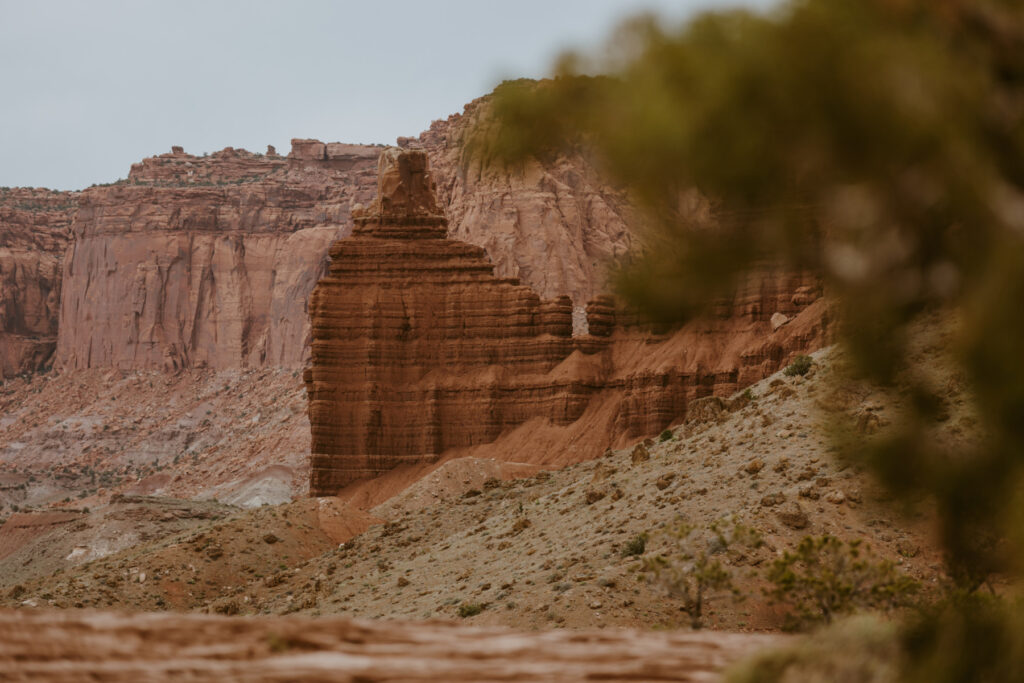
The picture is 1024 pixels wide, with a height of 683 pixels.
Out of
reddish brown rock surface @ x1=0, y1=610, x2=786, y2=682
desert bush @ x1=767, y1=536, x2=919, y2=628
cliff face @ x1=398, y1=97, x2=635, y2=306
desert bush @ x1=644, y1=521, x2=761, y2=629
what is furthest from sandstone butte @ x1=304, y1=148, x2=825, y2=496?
reddish brown rock surface @ x1=0, y1=610, x2=786, y2=682

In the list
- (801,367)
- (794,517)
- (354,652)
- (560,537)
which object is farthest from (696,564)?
(801,367)

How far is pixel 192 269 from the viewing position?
5472 inches

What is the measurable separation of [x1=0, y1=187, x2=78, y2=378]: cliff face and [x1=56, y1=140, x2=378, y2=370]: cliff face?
5.67 m

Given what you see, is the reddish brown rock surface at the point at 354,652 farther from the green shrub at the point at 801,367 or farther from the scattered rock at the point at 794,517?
the green shrub at the point at 801,367

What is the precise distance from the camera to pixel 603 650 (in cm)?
909

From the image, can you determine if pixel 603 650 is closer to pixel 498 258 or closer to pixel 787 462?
pixel 787 462

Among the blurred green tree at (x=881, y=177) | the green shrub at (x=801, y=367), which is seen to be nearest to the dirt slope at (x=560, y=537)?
the green shrub at (x=801, y=367)

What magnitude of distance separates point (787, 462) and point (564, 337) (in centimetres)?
3439

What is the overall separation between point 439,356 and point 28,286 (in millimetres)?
95438

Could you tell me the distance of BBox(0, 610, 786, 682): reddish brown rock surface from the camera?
8.80 metres

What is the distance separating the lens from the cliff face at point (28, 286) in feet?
479

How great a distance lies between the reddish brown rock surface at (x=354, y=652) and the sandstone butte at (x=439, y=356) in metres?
48.7

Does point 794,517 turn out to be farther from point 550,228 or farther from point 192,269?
point 192,269

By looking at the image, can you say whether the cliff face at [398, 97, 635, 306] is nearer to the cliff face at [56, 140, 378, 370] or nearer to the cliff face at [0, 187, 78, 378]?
the cliff face at [56, 140, 378, 370]
